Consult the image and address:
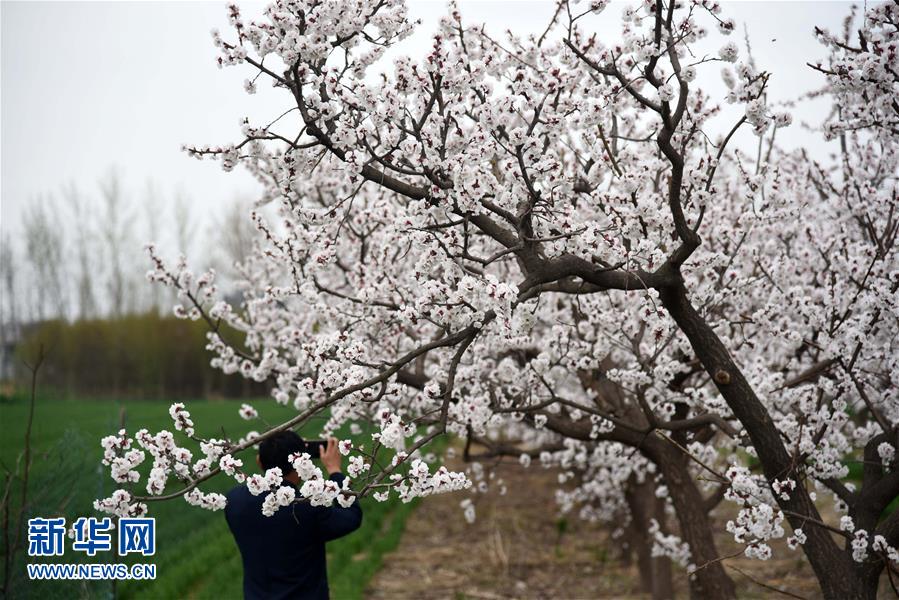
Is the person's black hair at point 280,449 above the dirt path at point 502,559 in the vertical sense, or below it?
above

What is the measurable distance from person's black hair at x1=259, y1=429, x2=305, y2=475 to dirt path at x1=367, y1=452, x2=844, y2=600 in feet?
14.3

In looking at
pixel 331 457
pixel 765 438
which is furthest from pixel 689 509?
pixel 331 457

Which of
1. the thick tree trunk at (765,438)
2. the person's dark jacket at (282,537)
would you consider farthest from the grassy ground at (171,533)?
the thick tree trunk at (765,438)

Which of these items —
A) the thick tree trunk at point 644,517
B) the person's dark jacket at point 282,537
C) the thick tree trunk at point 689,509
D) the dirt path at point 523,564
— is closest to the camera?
the person's dark jacket at point 282,537

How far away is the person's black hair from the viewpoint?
3.84 metres

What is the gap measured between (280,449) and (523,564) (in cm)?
610

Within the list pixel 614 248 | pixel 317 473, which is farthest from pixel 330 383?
pixel 614 248

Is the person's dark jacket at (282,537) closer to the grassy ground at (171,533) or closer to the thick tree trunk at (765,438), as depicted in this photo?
the grassy ground at (171,533)

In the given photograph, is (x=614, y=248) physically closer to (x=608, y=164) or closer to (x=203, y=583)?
(x=608, y=164)

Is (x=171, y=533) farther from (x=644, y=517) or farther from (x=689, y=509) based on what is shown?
(x=689, y=509)

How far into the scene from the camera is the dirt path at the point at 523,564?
26.7 ft

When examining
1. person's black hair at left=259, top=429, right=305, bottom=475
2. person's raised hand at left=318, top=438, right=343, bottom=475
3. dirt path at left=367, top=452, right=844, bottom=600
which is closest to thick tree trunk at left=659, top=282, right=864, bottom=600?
person's raised hand at left=318, top=438, right=343, bottom=475

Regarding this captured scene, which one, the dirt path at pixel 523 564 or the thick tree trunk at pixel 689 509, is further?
the dirt path at pixel 523 564

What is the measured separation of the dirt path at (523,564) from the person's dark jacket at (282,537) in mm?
4102
